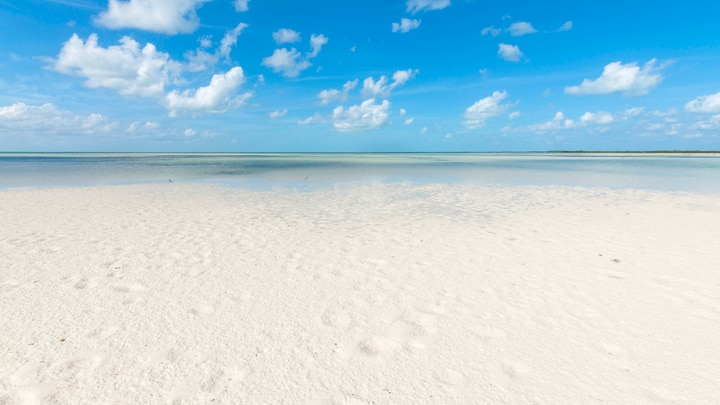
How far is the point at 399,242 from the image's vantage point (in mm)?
9109

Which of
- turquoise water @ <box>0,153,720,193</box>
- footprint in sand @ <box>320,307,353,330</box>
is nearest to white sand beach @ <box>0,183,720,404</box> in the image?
footprint in sand @ <box>320,307,353,330</box>

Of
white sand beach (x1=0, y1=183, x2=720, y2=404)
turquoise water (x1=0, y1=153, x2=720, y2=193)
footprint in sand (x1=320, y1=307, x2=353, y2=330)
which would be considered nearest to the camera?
white sand beach (x1=0, y1=183, x2=720, y2=404)

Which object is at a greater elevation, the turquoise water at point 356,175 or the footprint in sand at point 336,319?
the footprint in sand at point 336,319

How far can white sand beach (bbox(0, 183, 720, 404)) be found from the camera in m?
3.64

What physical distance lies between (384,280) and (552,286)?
2742 millimetres

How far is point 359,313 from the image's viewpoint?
5238 millimetres

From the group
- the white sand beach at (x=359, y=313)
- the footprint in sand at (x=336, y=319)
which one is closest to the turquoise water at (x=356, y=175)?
the white sand beach at (x=359, y=313)

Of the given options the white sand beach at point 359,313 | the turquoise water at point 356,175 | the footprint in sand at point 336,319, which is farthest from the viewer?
the turquoise water at point 356,175

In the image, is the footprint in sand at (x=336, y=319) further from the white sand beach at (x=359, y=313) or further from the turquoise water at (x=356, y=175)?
the turquoise water at (x=356, y=175)

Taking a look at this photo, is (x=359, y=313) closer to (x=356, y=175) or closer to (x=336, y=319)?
(x=336, y=319)

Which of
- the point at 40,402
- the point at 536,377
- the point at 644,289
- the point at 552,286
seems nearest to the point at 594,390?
the point at 536,377

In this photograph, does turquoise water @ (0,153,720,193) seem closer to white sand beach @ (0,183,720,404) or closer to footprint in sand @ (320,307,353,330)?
white sand beach @ (0,183,720,404)

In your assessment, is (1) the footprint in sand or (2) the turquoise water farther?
(2) the turquoise water

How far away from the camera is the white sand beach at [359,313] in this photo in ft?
12.0
